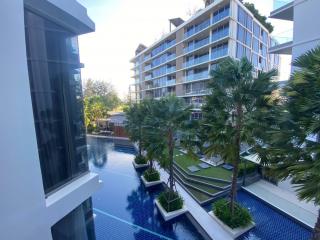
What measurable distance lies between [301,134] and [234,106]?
10.9 ft

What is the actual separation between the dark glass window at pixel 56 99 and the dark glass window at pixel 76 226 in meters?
0.90

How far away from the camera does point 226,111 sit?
8.74m

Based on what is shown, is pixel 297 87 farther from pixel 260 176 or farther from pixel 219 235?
pixel 260 176

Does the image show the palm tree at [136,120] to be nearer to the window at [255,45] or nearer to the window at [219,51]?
the window at [219,51]

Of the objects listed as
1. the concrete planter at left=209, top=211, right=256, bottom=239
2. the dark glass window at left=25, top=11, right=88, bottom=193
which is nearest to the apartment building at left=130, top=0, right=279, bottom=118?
the concrete planter at left=209, top=211, right=256, bottom=239

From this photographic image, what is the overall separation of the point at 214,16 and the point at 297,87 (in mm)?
23314

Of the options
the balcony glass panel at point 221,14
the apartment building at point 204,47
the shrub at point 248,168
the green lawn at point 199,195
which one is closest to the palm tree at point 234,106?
the green lawn at point 199,195

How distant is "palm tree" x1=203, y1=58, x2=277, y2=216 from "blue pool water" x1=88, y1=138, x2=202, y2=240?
335cm

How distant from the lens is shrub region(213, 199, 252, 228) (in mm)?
9102

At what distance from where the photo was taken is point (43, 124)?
4129 millimetres

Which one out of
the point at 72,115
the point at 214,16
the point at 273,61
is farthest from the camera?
the point at 273,61

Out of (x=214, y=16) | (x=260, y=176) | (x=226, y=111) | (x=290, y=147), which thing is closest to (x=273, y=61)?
(x=214, y=16)

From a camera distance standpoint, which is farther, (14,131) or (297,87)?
(297,87)

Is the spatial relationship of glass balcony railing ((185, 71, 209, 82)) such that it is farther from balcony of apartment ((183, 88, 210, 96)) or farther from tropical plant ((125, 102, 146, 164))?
tropical plant ((125, 102, 146, 164))
